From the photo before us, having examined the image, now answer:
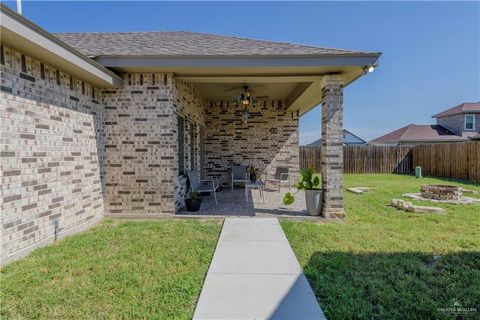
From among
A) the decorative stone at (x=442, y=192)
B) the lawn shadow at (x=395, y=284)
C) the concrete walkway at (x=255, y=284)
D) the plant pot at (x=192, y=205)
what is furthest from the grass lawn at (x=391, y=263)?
the plant pot at (x=192, y=205)

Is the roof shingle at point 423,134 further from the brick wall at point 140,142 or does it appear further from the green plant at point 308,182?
the brick wall at point 140,142

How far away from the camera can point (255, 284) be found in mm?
2596

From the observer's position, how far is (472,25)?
586 cm

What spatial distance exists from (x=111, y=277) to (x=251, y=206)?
387cm

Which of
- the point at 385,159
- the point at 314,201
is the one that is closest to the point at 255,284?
the point at 314,201

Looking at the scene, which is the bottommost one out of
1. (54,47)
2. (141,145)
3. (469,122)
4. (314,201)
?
(314,201)

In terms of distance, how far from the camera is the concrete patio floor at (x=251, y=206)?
5.50 m

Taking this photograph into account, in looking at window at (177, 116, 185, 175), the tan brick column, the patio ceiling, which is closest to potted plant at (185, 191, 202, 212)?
window at (177, 116, 185, 175)

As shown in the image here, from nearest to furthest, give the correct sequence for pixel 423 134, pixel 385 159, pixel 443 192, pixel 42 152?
pixel 42 152 → pixel 443 192 → pixel 385 159 → pixel 423 134

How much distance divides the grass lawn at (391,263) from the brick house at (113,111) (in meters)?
1.04

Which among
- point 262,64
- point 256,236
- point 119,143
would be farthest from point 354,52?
point 119,143

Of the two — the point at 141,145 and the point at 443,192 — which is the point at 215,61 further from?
the point at 443,192

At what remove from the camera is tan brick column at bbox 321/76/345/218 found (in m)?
5.03

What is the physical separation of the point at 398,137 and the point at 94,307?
2693 cm
